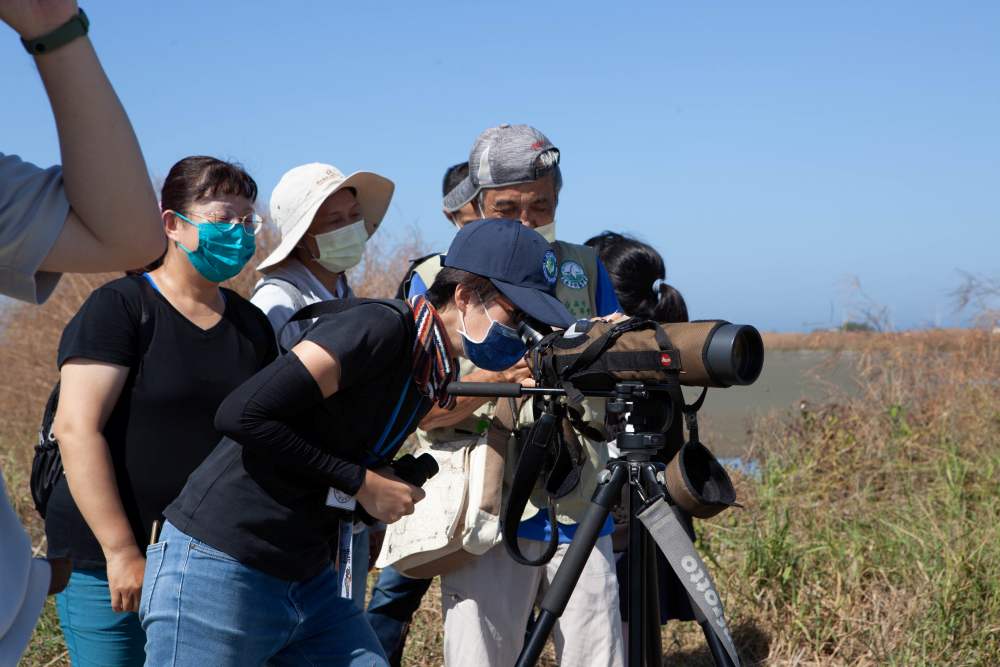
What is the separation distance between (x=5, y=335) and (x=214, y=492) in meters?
6.20

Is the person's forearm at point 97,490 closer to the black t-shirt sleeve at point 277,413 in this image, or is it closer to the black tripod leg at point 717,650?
the black t-shirt sleeve at point 277,413

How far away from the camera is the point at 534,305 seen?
2.49 metres

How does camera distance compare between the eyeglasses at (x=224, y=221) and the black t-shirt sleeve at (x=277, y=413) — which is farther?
the eyeglasses at (x=224, y=221)

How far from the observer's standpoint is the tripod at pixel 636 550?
2061 millimetres

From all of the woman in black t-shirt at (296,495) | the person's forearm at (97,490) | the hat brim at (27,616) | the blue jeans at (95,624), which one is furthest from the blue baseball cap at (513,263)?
the hat brim at (27,616)

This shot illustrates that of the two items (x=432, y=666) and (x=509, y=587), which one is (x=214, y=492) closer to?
(x=509, y=587)

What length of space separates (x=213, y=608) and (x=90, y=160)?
113cm

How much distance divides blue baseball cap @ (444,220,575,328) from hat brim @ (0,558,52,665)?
1307 millimetres

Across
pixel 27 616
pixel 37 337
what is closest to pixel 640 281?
pixel 27 616

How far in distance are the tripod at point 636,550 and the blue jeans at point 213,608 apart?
1.37 feet

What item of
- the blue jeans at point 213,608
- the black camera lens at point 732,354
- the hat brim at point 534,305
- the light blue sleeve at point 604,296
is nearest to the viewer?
the black camera lens at point 732,354

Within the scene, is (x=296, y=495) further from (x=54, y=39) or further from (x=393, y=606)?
(x=393, y=606)

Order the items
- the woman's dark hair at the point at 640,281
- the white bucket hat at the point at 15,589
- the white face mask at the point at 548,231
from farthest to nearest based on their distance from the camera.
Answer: the woman's dark hair at the point at 640,281 → the white face mask at the point at 548,231 → the white bucket hat at the point at 15,589

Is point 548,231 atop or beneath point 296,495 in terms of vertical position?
atop
